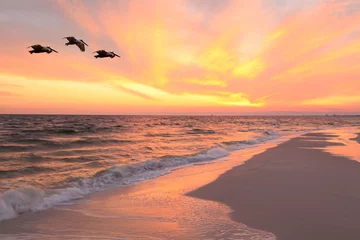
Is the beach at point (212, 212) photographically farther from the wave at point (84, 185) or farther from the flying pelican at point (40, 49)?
the flying pelican at point (40, 49)

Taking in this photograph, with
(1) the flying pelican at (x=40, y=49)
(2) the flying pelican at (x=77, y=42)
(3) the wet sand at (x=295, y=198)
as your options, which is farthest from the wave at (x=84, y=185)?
(2) the flying pelican at (x=77, y=42)

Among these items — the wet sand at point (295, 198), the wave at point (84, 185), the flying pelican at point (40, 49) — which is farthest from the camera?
the wave at point (84, 185)

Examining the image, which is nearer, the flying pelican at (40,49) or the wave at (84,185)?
the flying pelican at (40,49)

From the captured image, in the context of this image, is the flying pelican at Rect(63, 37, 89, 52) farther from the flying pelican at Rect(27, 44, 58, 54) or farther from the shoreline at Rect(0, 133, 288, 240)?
the shoreline at Rect(0, 133, 288, 240)

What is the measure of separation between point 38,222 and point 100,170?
6.17 m

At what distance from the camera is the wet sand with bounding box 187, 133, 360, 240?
577cm

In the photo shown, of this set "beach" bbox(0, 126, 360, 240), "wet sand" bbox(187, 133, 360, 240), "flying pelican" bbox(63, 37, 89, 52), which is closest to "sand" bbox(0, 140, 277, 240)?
"beach" bbox(0, 126, 360, 240)

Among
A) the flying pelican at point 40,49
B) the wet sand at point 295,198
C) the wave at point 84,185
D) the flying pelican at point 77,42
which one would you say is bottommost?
the wave at point 84,185

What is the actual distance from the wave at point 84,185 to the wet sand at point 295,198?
3.28 metres

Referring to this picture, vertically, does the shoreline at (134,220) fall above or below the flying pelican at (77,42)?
below

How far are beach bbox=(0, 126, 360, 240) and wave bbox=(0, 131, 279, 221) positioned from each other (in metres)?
0.45

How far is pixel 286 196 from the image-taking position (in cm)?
809

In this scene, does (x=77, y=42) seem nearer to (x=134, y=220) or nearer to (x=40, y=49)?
(x=40, y=49)

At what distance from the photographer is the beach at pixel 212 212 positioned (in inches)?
224
